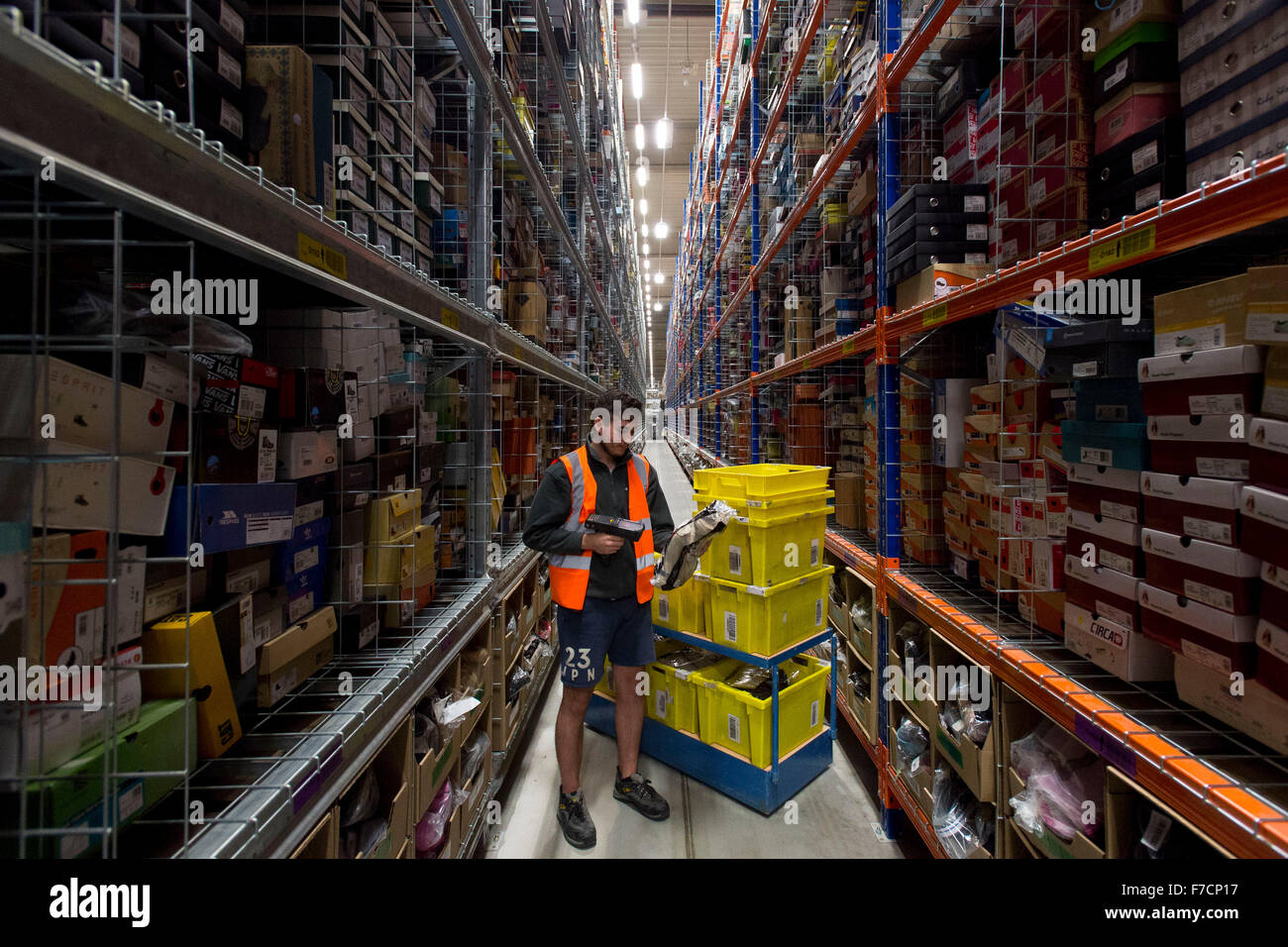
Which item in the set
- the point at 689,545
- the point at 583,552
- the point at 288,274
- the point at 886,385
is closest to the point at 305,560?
the point at 288,274

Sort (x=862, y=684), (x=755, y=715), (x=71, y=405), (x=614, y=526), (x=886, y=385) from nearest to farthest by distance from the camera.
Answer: (x=71, y=405) → (x=614, y=526) → (x=755, y=715) → (x=886, y=385) → (x=862, y=684)

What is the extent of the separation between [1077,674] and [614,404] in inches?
81.8

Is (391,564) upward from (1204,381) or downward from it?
downward

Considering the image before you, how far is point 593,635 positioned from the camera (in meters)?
2.91

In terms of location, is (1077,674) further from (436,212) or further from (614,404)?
(436,212)

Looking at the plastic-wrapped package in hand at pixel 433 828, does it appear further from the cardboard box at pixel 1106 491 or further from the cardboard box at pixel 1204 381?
the cardboard box at pixel 1204 381

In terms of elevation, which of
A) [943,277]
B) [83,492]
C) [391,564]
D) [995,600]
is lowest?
[995,600]

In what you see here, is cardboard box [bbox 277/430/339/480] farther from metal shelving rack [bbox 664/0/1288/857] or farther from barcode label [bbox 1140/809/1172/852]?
barcode label [bbox 1140/809/1172/852]

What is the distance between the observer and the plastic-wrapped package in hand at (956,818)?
7.50 feet

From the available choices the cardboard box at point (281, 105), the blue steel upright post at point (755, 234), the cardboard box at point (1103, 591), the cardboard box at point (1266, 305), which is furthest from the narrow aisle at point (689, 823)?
the blue steel upright post at point (755, 234)

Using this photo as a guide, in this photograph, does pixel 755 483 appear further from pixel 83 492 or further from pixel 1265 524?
pixel 83 492

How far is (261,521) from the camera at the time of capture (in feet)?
5.23

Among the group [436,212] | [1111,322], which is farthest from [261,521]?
[1111,322]

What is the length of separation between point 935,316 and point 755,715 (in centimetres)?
207
